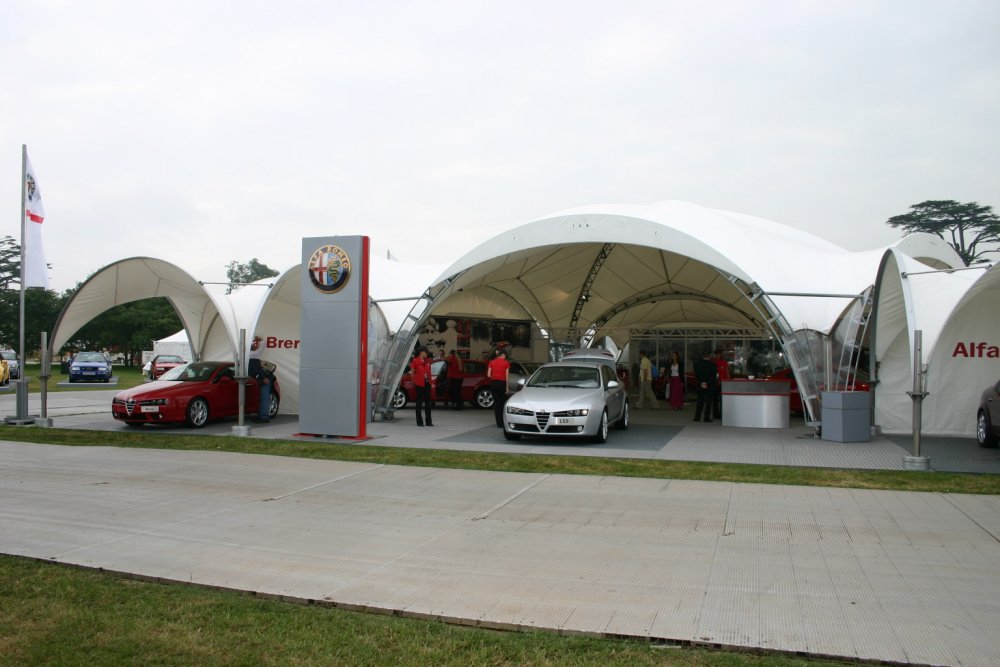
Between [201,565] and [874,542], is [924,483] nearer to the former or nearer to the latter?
[874,542]

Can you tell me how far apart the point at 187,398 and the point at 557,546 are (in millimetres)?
11691

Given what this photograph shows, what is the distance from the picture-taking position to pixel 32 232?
16.2 m

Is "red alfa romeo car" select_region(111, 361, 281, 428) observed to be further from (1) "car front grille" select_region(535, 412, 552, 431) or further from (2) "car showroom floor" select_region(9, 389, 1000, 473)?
(1) "car front grille" select_region(535, 412, 552, 431)

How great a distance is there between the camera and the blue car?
35781mm

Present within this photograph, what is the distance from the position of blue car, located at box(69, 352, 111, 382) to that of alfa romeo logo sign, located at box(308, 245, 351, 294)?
2703cm

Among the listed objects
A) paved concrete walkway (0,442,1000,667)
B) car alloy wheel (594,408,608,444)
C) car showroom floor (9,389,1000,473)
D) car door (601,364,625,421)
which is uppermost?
car door (601,364,625,421)

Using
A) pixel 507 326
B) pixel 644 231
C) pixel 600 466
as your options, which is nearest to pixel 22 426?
pixel 600 466

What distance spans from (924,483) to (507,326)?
721 inches

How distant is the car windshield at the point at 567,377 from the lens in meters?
14.4

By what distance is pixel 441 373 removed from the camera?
2152 centimetres

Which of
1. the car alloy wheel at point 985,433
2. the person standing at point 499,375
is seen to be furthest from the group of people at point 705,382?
the car alloy wheel at point 985,433

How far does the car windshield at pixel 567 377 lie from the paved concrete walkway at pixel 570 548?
15.1 feet

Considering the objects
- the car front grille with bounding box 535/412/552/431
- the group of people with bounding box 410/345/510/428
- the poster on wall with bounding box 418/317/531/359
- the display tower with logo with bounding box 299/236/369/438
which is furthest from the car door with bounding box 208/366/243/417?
the poster on wall with bounding box 418/317/531/359

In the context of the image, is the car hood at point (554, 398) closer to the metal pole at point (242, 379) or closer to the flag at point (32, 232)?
the metal pole at point (242, 379)
